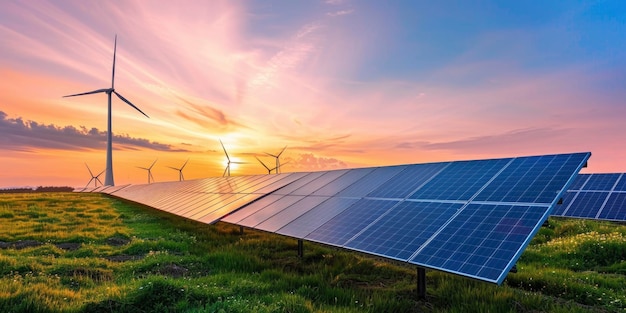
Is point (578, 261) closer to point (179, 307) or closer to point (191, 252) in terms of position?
point (179, 307)

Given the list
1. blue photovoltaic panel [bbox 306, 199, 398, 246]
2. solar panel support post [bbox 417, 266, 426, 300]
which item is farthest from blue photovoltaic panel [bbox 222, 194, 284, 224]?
solar panel support post [bbox 417, 266, 426, 300]

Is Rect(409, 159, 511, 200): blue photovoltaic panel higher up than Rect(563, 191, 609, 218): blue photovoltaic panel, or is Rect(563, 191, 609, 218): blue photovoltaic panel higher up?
Rect(409, 159, 511, 200): blue photovoltaic panel

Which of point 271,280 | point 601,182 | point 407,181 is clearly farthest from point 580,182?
point 271,280

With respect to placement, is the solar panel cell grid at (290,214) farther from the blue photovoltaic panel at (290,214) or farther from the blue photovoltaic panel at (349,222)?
the blue photovoltaic panel at (349,222)

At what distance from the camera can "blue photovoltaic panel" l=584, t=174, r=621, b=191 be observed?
2422 centimetres

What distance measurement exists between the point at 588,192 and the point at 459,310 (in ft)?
71.8

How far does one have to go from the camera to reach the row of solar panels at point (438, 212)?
7.16 m

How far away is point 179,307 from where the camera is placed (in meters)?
7.45

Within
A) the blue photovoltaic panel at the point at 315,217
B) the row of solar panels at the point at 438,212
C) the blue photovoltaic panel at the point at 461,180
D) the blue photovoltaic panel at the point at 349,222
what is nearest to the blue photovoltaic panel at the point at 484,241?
the row of solar panels at the point at 438,212

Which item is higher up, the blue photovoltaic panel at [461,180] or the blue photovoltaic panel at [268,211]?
the blue photovoltaic panel at [461,180]

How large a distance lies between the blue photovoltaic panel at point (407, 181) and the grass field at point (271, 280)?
223cm

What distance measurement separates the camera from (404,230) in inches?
351

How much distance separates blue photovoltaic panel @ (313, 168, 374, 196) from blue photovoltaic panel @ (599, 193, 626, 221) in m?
13.5

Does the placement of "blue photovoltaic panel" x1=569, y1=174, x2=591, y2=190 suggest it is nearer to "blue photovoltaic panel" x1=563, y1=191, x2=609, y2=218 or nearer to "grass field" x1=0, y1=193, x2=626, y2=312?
"blue photovoltaic panel" x1=563, y1=191, x2=609, y2=218
